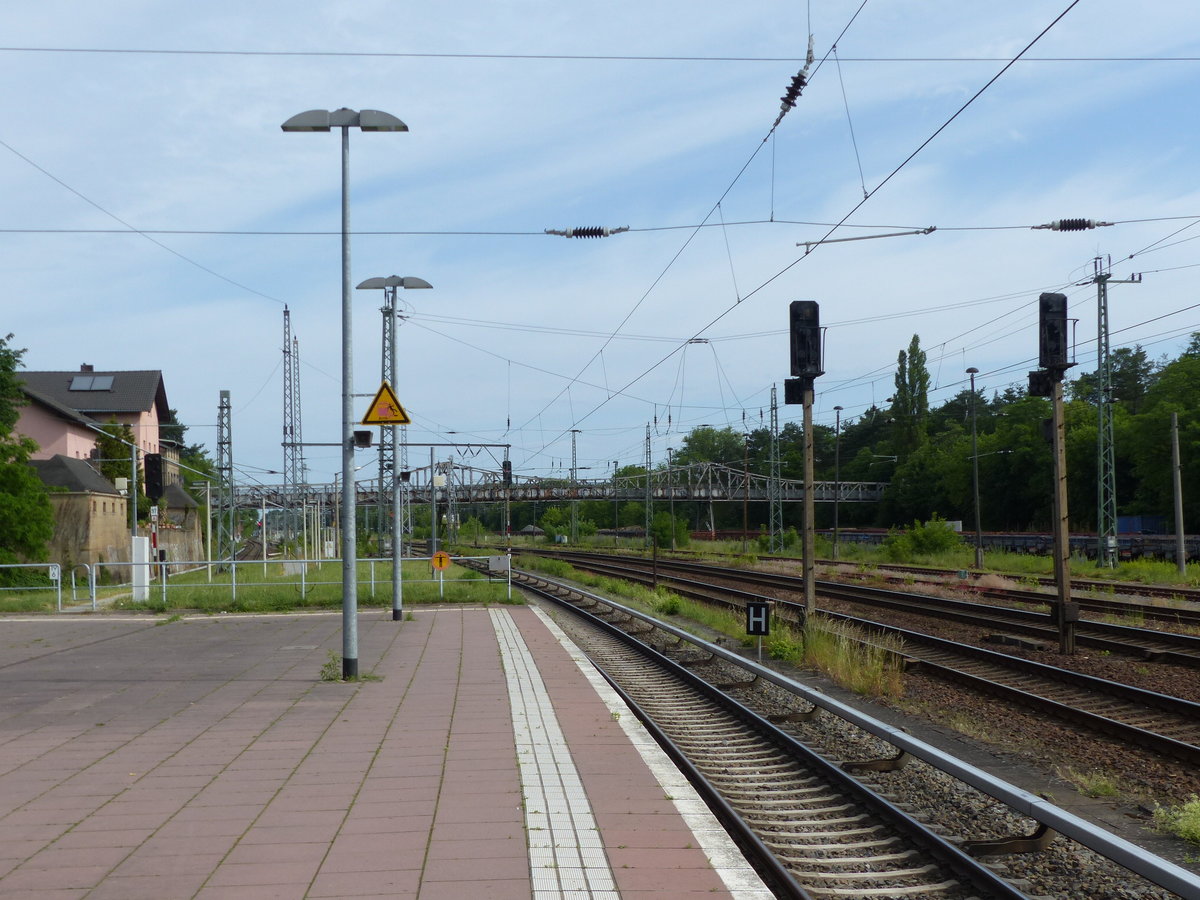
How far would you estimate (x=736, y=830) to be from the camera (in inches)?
281

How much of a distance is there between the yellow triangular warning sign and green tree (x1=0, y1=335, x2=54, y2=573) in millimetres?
34374

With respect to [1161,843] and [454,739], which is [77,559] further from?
[1161,843]

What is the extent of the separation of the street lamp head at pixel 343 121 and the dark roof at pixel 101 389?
73937 mm

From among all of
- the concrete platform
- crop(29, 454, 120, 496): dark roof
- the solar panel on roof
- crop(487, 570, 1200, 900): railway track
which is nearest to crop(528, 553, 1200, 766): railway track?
crop(487, 570, 1200, 900): railway track

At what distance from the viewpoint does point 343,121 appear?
13.8 m

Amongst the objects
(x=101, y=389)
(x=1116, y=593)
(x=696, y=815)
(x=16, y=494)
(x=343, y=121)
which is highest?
(x=101, y=389)

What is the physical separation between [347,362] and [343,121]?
117 inches

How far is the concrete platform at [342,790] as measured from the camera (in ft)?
19.0

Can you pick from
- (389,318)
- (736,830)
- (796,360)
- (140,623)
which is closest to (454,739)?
(736,830)

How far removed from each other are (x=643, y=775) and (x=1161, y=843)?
3.46 meters

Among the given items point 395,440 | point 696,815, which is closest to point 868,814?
point 696,815

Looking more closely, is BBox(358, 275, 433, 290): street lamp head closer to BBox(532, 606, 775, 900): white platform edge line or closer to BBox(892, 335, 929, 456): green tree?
BBox(532, 606, 775, 900): white platform edge line

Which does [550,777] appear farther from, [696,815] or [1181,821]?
[1181,821]

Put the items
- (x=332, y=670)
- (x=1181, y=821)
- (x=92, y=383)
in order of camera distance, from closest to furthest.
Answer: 1. (x=1181, y=821)
2. (x=332, y=670)
3. (x=92, y=383)
